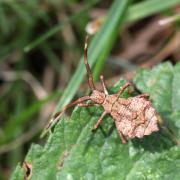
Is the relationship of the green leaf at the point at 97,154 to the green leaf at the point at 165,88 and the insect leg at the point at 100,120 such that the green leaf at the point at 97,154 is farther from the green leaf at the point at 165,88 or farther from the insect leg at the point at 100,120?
the green leaf at the point at 165,88

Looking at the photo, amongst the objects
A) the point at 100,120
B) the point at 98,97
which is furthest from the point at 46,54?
the point at 100,120

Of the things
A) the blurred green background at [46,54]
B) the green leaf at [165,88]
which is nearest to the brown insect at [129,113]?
the green leaf at [165,88]

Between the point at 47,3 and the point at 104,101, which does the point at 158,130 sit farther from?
the point at 47,3

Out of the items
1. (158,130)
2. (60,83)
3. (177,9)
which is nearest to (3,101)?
(60,83)

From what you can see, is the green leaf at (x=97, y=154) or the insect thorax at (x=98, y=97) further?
the insect thorax at (x=98, y=97)

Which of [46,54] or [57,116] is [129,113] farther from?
[46,54]

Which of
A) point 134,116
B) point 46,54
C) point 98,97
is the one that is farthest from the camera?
point 46,54

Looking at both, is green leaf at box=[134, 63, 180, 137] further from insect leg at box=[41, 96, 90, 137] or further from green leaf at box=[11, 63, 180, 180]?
insect leg at box=[41, 96, 90, 137]
